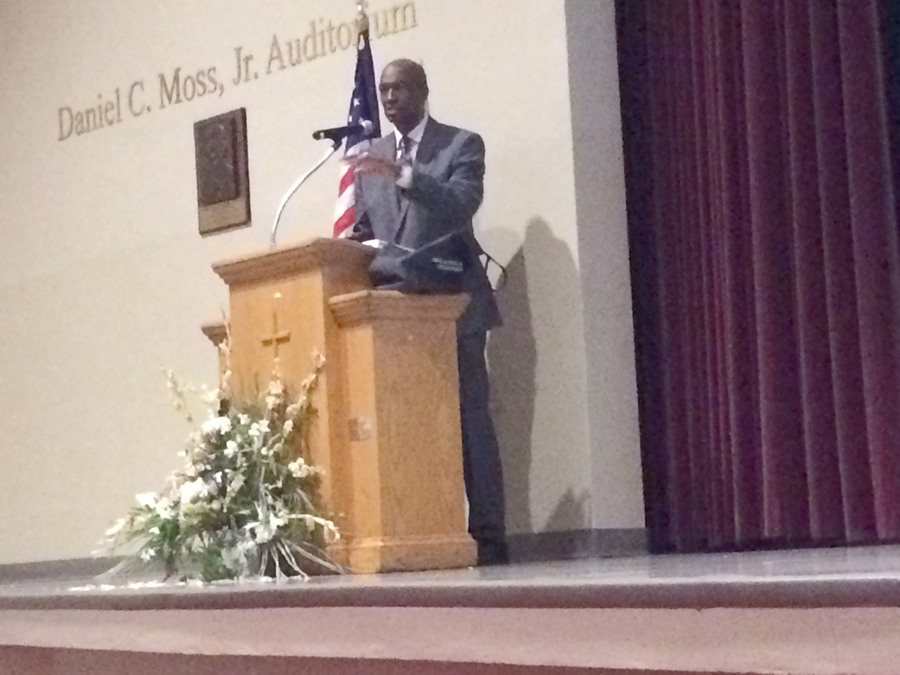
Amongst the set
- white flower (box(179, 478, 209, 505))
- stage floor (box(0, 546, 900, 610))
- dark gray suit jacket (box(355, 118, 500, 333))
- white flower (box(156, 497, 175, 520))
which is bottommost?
stage floor (box(0, 546, 900, 610))

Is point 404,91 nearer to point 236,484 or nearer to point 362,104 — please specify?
point 362,104

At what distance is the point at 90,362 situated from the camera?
4668mm

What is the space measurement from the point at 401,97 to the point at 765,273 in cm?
104

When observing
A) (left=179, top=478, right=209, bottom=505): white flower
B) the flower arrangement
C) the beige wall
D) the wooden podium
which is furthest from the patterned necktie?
(left=179, top=478, right=209, bottom=505): white flower

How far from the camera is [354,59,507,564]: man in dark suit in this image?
3.06 meters

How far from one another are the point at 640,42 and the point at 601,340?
884 mm

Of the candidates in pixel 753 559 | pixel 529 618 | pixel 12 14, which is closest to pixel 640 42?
pixel 753 559

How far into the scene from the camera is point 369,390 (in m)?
2.84

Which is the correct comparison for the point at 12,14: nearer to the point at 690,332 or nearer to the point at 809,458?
the point at 690,332

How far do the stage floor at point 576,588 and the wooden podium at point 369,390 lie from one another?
17cm

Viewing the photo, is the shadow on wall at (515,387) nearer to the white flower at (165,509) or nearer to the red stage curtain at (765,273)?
the red stage curtain at (765,273)

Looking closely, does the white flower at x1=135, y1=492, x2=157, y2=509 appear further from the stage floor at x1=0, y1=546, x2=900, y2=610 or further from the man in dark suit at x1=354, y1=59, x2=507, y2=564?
the man in dark suit at x1=354, y1=59, x2=507, y2=564

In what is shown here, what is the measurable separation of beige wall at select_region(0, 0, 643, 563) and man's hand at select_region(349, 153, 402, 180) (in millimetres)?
702

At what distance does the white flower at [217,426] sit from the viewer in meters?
2.81
